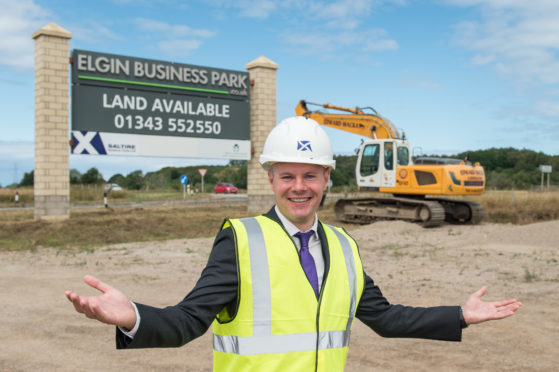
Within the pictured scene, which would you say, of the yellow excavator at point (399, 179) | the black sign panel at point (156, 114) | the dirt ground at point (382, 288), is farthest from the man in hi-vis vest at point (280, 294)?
the black sign panel at point (156, 114)

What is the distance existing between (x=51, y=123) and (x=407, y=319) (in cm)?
2033

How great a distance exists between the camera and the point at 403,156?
2053 centimetres

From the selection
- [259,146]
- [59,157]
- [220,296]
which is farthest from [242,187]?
[220,296]

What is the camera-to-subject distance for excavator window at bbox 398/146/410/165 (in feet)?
66.9

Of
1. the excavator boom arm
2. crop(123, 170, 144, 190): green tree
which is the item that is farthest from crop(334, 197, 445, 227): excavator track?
crop(123, 170, 144, 190): green tree

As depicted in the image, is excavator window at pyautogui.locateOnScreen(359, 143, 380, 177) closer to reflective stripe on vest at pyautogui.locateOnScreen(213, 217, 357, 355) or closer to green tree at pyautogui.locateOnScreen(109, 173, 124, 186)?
reflective stripe on vest at pyautogui.locateOnScreen(213, 217, 357, 355)

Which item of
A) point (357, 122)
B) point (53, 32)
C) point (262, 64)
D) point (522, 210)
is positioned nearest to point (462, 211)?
point (522, 210)

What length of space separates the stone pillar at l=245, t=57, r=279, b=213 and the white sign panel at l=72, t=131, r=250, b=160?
75 cm

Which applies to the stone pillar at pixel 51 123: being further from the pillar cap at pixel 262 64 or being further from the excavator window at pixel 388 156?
the excavator window at pixel 388 156

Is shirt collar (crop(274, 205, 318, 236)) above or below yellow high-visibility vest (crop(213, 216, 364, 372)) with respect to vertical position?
above

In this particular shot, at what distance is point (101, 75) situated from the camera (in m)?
22.2

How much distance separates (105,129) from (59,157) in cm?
226

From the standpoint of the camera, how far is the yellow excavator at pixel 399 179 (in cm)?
1934

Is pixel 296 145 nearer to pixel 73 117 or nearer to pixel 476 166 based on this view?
pixel 476 166
